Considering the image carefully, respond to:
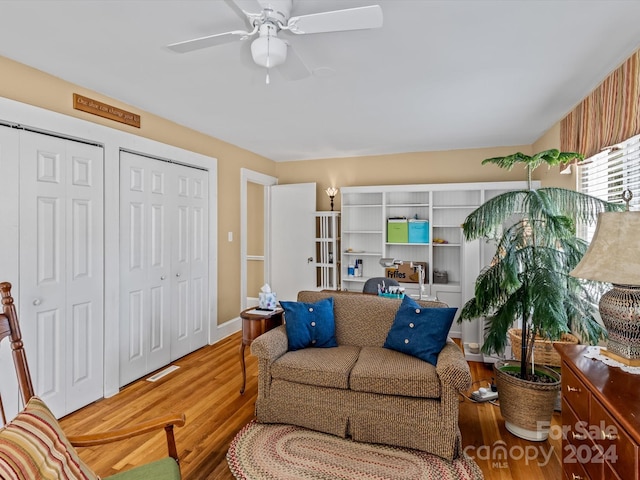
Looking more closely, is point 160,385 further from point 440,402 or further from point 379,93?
point 379,93

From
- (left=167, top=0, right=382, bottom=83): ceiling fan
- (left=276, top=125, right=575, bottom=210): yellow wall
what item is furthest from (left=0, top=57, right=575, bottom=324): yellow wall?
(left=167, top=0, right=382, bottom=83): ceiling fan

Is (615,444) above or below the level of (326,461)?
above

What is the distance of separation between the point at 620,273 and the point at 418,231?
350 centimetres

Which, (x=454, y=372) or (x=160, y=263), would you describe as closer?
(x=454, y=372)

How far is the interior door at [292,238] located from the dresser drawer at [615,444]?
414cm

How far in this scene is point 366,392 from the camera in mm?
2264

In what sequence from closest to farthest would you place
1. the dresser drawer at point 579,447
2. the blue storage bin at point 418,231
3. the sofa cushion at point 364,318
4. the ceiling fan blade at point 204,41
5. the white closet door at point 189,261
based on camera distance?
the dresser drawer at point 579,447 < the ceiling fan blade at point 204,41 < the sofa cushion at point 364,318 < the white closet door at point 189,261 < the blue storage bin at point 418,231

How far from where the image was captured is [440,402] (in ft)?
7.04

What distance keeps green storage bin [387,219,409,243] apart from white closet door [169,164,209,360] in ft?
8.06

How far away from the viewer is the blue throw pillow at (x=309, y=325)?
2689mm

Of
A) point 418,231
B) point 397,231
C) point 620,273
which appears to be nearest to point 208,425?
point 620,273

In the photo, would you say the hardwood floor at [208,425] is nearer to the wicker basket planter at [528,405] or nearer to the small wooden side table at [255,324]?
the wicker basket planter at [528,405]

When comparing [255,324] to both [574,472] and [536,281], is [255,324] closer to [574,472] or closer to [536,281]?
[536,281]

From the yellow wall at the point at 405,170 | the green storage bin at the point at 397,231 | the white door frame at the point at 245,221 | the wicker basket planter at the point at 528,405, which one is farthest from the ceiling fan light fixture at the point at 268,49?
the yellow wall at the point at 405,170
